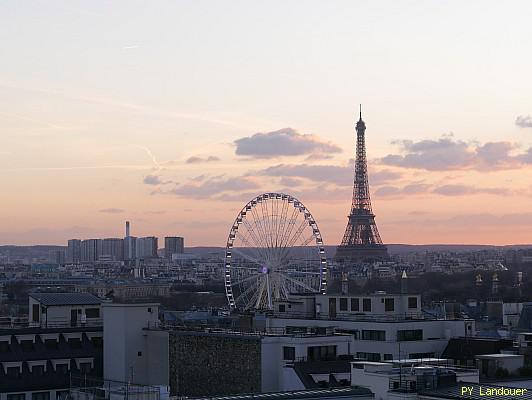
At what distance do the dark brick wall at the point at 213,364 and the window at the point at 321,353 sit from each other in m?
2.45

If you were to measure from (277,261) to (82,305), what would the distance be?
27.1 metres

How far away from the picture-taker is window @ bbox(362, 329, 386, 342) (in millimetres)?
60397

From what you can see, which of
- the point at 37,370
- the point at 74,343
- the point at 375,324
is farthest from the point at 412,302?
the point at 37,370

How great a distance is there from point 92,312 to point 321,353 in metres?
17.6

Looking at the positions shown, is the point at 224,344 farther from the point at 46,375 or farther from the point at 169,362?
the point at 46,375

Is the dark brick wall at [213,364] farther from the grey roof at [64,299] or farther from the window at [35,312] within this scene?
the window at [35,312]

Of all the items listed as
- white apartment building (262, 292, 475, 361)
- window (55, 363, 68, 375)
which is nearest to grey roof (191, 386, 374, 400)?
white apartment building (262, 292, 475, 361)

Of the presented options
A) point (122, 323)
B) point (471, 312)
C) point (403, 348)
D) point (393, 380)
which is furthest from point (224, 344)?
point (471, 312)

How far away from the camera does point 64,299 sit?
210ft

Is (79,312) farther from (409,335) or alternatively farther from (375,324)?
(409,335)

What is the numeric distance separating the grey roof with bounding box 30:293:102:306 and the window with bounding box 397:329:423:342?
18.0 m

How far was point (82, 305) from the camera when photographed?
63656 millimetres

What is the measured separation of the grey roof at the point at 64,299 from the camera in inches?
2484

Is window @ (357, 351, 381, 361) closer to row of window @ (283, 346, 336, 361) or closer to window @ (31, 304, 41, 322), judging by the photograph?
row of window @ (283, 346, 336, 361)
